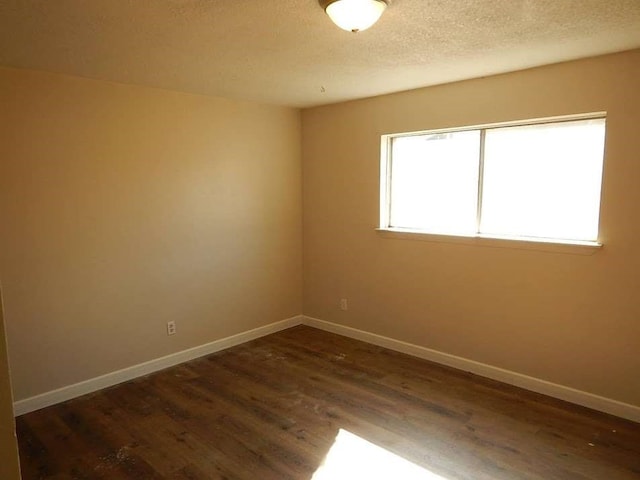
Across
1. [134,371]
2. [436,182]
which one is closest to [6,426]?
[134,371]

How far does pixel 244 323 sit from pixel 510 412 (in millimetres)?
2520

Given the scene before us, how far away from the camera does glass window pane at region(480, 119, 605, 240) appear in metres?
2.84

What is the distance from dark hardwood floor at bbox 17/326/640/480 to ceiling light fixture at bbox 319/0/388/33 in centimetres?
229

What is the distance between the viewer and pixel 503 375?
3.26 meters

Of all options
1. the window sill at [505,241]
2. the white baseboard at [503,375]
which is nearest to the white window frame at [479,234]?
the window sill at [505,241]

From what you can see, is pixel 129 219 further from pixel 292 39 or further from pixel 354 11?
pixel 354 11

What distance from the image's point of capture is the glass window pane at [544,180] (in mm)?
2842

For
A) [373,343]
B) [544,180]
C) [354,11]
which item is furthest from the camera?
[373,343]

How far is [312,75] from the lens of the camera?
119 inches

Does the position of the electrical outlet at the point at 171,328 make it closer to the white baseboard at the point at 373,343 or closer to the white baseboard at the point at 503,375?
the white baseboard at the point at 373,343

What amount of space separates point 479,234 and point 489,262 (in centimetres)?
24

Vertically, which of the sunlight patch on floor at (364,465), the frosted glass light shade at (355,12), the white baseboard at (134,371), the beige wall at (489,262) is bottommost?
the sunlight patch on floor at (364,465)

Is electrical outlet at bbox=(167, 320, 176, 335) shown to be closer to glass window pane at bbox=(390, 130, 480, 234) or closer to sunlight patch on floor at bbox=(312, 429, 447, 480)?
sunlight patch on floor at bbox=(312, 429, 447, 480)

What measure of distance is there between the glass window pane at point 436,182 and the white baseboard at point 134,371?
1.82 meters
